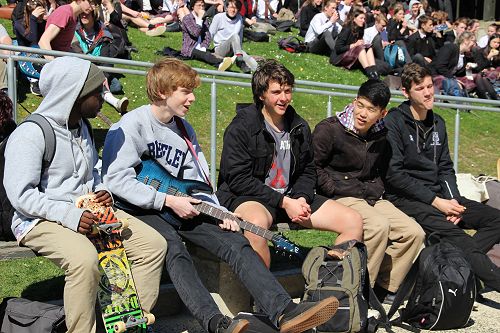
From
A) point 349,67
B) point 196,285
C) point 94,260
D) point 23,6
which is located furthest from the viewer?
point 349,67

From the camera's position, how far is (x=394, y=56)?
16828 mm

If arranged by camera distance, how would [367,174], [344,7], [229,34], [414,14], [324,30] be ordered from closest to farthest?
[367,174] < [229,34] < [324,30] < [344,7] < [414,14]

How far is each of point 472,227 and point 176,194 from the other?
2.78 metres

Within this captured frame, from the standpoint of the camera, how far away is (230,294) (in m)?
6.17

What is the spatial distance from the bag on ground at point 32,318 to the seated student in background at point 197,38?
9585mm

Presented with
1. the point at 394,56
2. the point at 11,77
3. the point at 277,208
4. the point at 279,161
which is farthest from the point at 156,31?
the point at 277,208

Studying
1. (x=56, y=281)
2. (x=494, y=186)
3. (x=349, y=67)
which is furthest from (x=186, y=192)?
(x=349, y=67)

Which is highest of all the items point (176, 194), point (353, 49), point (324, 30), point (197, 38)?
point (176, 194)

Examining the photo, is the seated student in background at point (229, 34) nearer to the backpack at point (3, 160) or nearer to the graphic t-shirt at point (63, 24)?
the graphic t-shirt at point (63, 24)

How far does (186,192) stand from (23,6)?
6899 mm

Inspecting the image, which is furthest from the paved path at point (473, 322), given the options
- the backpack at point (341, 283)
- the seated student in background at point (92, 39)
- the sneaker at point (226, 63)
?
the sneaker at point (226, 63)

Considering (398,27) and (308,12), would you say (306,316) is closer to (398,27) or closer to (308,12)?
(308,12)

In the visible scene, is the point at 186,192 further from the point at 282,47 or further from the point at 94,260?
the point at 282,47

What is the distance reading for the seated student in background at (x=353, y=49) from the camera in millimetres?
16422
